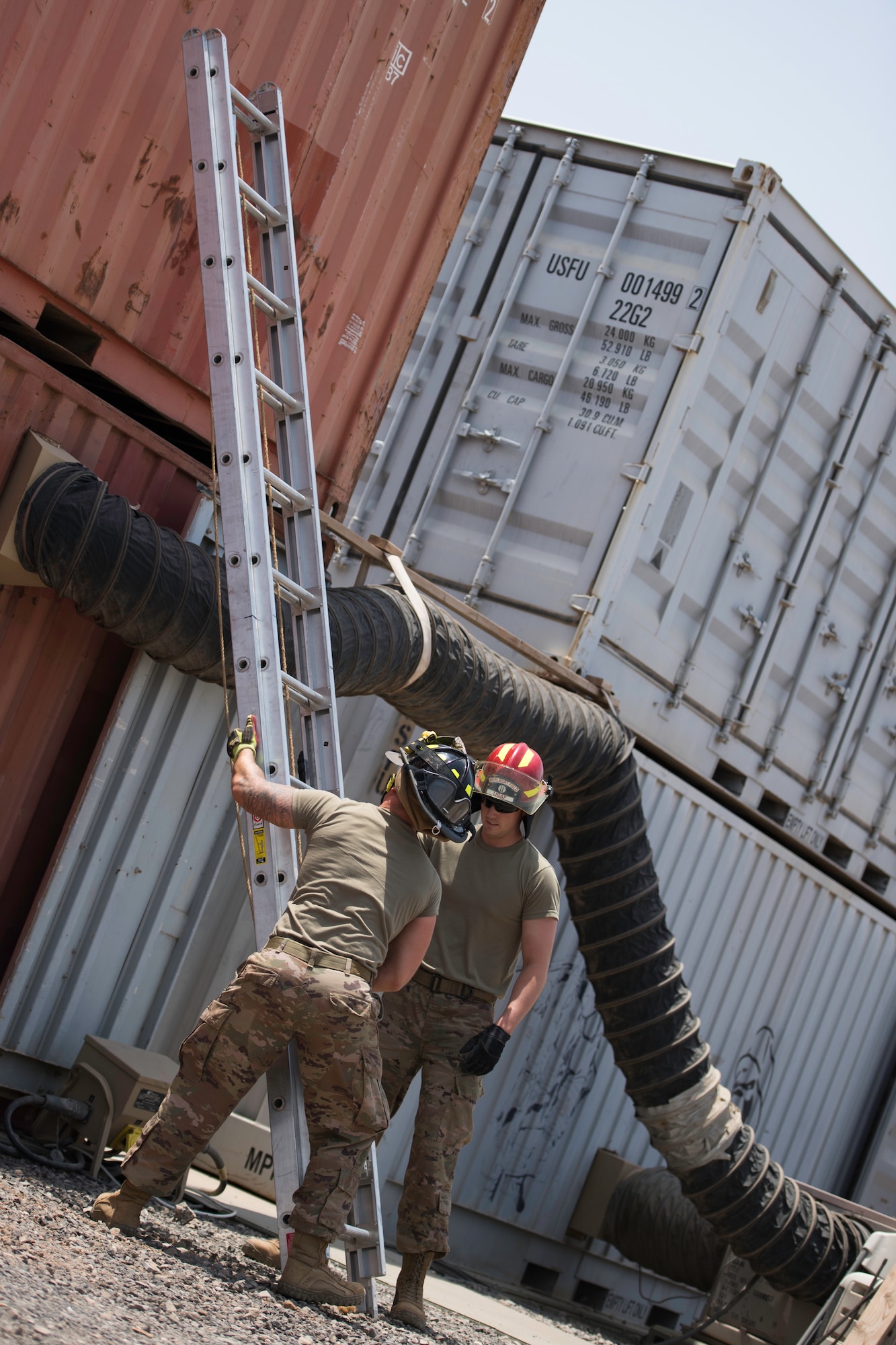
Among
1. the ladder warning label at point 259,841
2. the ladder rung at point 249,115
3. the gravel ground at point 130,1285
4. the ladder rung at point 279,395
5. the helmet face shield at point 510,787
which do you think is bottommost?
the gravel ground at point 130,1285

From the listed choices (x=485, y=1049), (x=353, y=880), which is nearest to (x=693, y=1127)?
(x=485, y=1049)

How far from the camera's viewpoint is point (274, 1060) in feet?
13.2

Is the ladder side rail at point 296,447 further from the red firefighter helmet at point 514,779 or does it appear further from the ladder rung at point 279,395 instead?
the red firefighter helmet at point 514,779

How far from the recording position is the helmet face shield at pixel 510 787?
471cm

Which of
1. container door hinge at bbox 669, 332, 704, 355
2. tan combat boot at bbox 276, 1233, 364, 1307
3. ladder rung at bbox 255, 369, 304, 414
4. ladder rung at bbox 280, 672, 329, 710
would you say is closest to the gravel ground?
tan combat boot at bbox 276, 1233, 364, 1307

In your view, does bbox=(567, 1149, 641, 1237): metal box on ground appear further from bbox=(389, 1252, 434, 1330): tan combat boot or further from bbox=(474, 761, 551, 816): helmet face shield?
bbox=(474, 761, 551, 816): helmet face shield

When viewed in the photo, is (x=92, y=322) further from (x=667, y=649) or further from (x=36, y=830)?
(x=667, y=649)

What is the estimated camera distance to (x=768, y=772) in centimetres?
872

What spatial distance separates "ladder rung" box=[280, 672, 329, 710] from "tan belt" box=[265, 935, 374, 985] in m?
1.07

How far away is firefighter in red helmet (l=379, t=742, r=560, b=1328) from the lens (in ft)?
15.1

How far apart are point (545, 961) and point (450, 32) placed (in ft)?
13.7

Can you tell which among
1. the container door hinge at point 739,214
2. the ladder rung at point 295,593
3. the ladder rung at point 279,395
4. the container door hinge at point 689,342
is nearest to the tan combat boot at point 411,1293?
the ladder rung at point 295,593

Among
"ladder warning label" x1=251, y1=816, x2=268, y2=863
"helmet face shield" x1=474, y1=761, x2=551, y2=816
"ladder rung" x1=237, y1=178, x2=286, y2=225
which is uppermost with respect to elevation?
"ladder rung" x1=237, y1=178, x2=286, y2=225

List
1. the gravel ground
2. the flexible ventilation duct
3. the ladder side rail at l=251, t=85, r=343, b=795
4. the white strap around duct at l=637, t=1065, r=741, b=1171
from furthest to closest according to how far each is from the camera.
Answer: the white strap around duct at l=637, t=1065, r=741, b=1171 < the flexible ventilation duct < the ladder side rail at l=251, t=85, r=343, b=795 < the gravel ground
